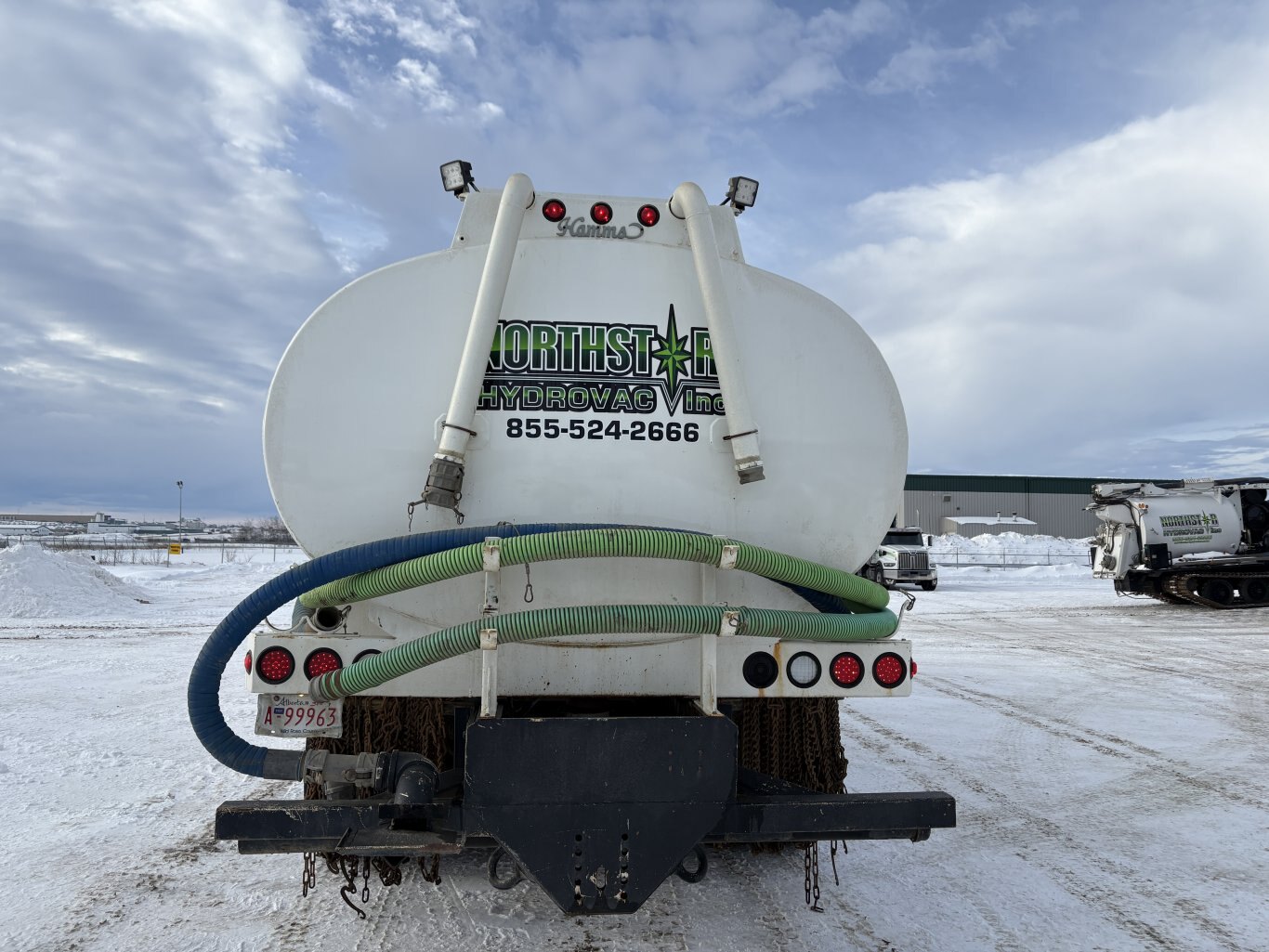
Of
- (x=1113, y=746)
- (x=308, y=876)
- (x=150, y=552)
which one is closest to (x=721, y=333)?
(x=308, y=876)

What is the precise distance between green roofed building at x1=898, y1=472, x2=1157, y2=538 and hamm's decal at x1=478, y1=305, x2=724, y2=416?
4996 centimetres

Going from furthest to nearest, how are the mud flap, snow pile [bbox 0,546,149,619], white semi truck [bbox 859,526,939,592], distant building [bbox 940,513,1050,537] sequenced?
distant building [bbox 940,513,1050,537] < white semi truck [bbox 859,526,939,592] < snow pile [bbox 0,546,149,619] < the mud flap

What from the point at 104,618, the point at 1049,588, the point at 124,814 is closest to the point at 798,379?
the point at 124,814

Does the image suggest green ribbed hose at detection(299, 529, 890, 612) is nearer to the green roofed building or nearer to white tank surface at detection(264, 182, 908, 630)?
white tank surface at detection(264, 182, 908, 630)

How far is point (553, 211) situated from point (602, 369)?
0.71 metres

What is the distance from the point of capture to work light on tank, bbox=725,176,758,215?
11.4 ft

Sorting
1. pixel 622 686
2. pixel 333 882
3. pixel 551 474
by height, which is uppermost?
→ pixel 551 474

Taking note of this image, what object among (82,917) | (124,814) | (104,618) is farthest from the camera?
(104,618)

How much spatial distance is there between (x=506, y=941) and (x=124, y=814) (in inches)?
112

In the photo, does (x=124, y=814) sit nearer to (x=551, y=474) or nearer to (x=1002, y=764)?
(x=551, y=474)

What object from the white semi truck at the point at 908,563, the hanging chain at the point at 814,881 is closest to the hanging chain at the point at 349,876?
the hanging chain at the point at 814,881

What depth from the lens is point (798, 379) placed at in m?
3.28

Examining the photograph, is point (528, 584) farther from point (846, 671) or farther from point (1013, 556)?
point (1013, 556)

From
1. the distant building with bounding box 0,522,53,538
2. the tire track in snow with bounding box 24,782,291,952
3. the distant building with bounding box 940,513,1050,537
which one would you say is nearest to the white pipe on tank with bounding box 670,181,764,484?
the tire track in snow with bounding box 24,782,291,952
